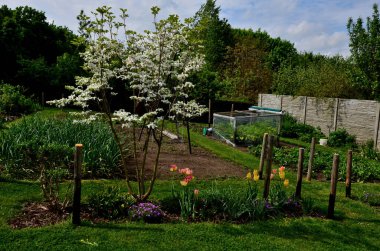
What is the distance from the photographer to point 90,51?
531 cm

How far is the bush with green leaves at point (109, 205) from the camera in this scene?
537 centimetres

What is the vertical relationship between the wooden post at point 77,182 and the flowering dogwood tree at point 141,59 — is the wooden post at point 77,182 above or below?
below

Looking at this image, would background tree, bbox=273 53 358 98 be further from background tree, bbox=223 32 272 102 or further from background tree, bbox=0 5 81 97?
background tree, bbox=0 5 81 97

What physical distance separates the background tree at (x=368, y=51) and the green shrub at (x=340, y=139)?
6.33 feet

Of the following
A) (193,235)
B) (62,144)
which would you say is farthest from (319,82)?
(193,235)

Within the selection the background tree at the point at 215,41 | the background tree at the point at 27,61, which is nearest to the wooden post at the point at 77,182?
the background tree at the point at 27,61

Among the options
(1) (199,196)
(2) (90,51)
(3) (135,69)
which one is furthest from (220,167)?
(2) (90,51)

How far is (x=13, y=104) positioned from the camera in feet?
55.4

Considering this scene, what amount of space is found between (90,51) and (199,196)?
2797 millimetres

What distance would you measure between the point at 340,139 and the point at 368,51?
3.82m

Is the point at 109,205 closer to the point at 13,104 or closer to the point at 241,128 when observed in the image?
the point at 241,128

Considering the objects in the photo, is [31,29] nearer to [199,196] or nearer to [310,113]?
[310,113]

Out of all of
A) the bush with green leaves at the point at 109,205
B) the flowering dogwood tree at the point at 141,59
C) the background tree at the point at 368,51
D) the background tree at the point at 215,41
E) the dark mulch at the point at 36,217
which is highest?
the background tree at the point at 215,41

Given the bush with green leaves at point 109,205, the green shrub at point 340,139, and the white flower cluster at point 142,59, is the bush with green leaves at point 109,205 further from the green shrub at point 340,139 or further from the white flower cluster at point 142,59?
the green shrub at point 340,139
